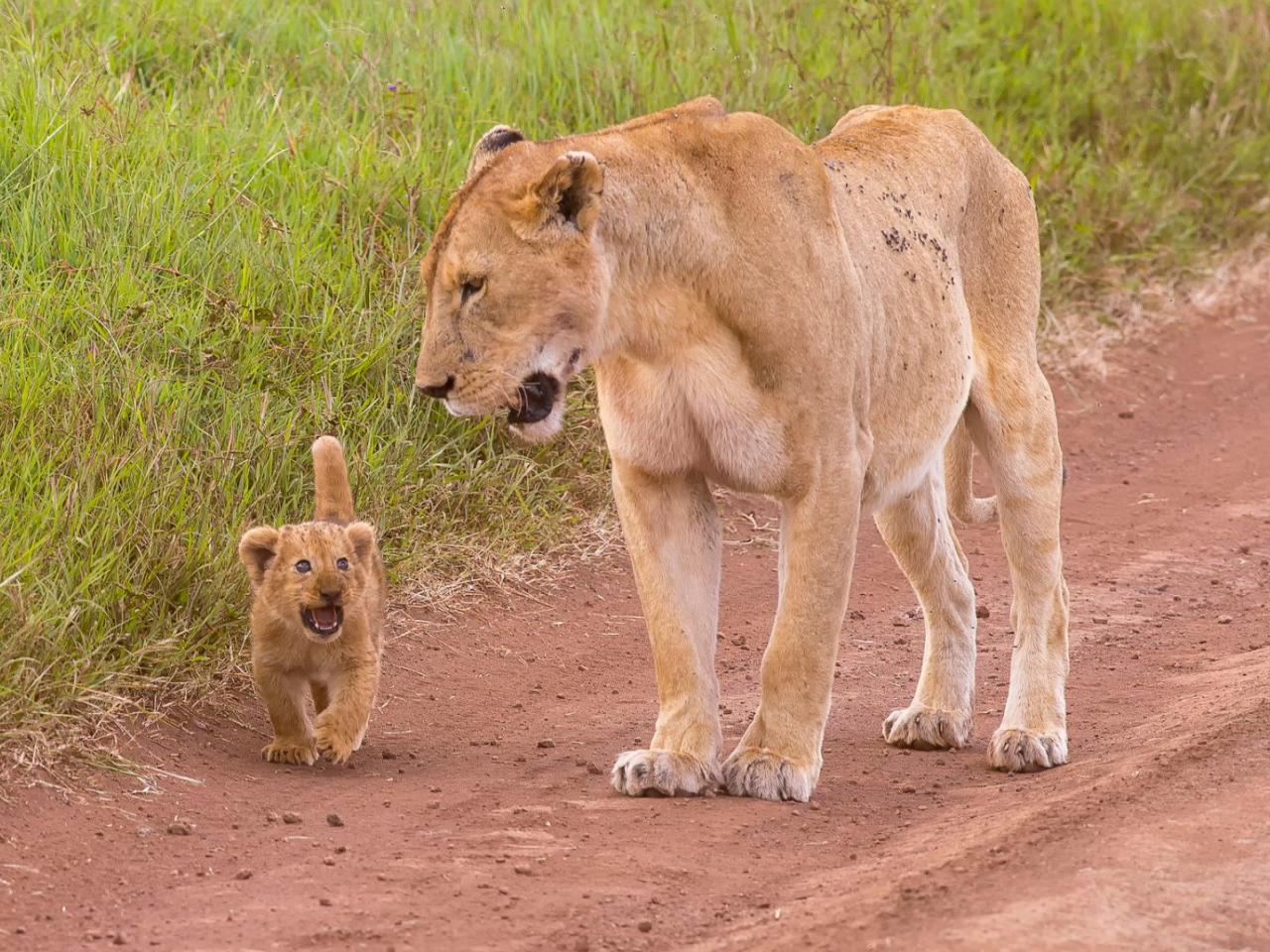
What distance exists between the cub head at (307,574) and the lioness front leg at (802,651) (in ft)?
3.87

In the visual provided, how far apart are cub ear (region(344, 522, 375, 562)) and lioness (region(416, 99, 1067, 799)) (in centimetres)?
83

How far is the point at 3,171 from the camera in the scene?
7.00 m

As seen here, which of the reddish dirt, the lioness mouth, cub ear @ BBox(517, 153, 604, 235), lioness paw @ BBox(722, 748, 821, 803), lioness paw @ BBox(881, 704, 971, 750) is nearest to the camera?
the reddish dirt

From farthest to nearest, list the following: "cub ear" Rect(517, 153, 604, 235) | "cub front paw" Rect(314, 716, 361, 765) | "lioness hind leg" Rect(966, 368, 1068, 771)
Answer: "lioness hind leg" Rect(966, 368, 1068, 771)
"cub front paw" Rect(314, 716, 361, 765)
"cub ear" Rect(517, 153, 604, 235)

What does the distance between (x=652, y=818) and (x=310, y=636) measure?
3.73 ft

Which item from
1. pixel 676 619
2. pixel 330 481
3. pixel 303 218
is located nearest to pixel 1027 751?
pixel 676 619

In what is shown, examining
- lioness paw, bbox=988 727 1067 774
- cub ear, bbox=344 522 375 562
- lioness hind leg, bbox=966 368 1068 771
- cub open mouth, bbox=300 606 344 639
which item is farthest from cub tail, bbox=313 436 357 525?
lioness paw, bbox=988 727 1067 774

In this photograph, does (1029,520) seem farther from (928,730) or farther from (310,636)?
(310,636)

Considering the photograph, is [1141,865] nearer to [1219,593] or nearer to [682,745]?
[682,745]

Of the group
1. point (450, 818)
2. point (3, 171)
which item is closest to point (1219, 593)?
point (450, 818)

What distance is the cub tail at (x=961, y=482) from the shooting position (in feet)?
21.8

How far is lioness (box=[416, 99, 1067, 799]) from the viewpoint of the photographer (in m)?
4.82

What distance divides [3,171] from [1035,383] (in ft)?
11.5

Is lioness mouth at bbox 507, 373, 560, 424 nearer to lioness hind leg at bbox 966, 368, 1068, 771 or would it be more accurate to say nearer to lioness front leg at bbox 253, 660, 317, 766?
lioness front leg at bbox 253, 660, 317, 766
